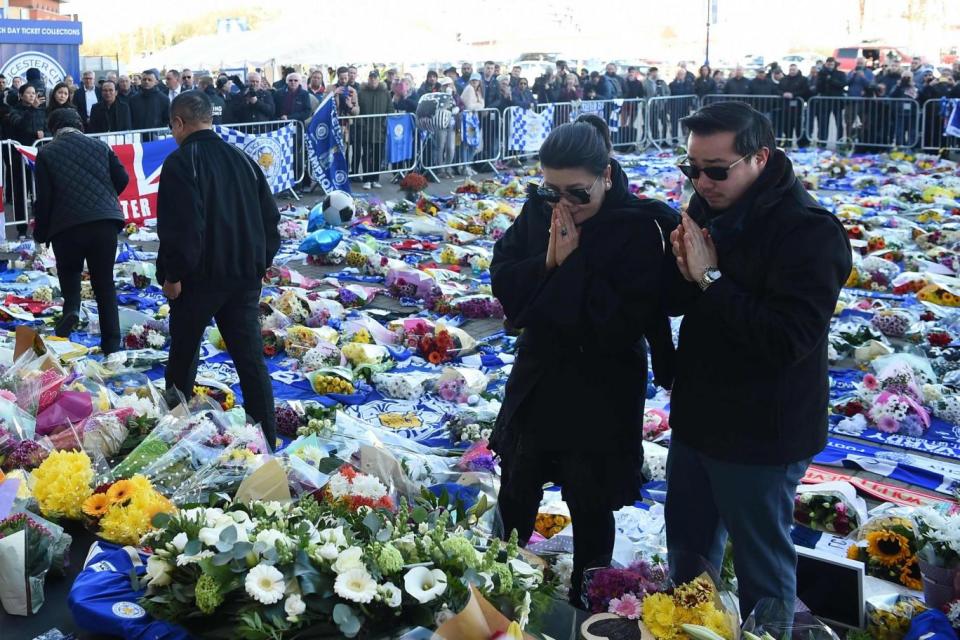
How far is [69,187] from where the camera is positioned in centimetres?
703

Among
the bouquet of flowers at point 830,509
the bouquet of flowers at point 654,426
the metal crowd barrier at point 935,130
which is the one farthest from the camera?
the metal crowd barrier at point 935,130

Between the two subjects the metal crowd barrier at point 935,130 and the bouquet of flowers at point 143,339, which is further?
the metal crowd barrier at point 935,130

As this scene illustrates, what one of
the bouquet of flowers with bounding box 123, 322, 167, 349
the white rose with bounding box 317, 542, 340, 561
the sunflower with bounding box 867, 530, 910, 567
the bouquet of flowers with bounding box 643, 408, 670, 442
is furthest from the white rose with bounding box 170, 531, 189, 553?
the bouquet of flowers with bounding box 123, 322, 167, 349

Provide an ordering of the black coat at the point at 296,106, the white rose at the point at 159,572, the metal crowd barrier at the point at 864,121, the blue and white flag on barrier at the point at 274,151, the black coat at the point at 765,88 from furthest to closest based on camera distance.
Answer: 1. the black coat at the point at 765,88
2. the metal crowd barrier at the point at 864,121
3. the black coat at the point at 296,106
4. the blue and white flag on barrier at the point at 274,151
5. the white rose at the point at 159,572

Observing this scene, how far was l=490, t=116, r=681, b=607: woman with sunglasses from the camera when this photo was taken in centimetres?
328

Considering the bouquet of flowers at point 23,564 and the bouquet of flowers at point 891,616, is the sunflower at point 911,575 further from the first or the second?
the bouquet of flowers at point 23,564

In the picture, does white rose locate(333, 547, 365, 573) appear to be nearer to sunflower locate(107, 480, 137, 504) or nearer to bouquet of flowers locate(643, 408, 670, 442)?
sunflower locate(107, 480, 137, 504)

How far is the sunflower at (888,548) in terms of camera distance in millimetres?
4336

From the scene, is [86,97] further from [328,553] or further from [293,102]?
[328,553]

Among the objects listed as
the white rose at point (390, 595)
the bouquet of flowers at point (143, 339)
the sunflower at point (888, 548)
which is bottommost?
the sunflower at point (888, 548)

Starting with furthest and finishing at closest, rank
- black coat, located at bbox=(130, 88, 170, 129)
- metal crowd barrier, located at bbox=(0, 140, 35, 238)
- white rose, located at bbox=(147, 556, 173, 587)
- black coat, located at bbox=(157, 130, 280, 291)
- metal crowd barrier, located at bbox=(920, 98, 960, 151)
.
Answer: metal crowd barrier, located at bbox=(920, 98, 960, 151), black coat, located at bbox=(130, 88, 170, 129), metal crowd barrier, located at bbox=(0, 140, 35, 238), black coat, located at bbox=(157, 130, 280, 291), white rose, located at bbox=(147, 556, 173, 587)

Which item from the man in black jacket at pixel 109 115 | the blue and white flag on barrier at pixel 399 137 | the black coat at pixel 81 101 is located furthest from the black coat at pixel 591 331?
the blue and white flag on barrier at pixel 399 137

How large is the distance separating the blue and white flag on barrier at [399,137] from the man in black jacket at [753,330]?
1431 centimetres

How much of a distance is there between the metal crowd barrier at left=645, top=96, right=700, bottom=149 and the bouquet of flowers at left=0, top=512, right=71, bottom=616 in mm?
21239
